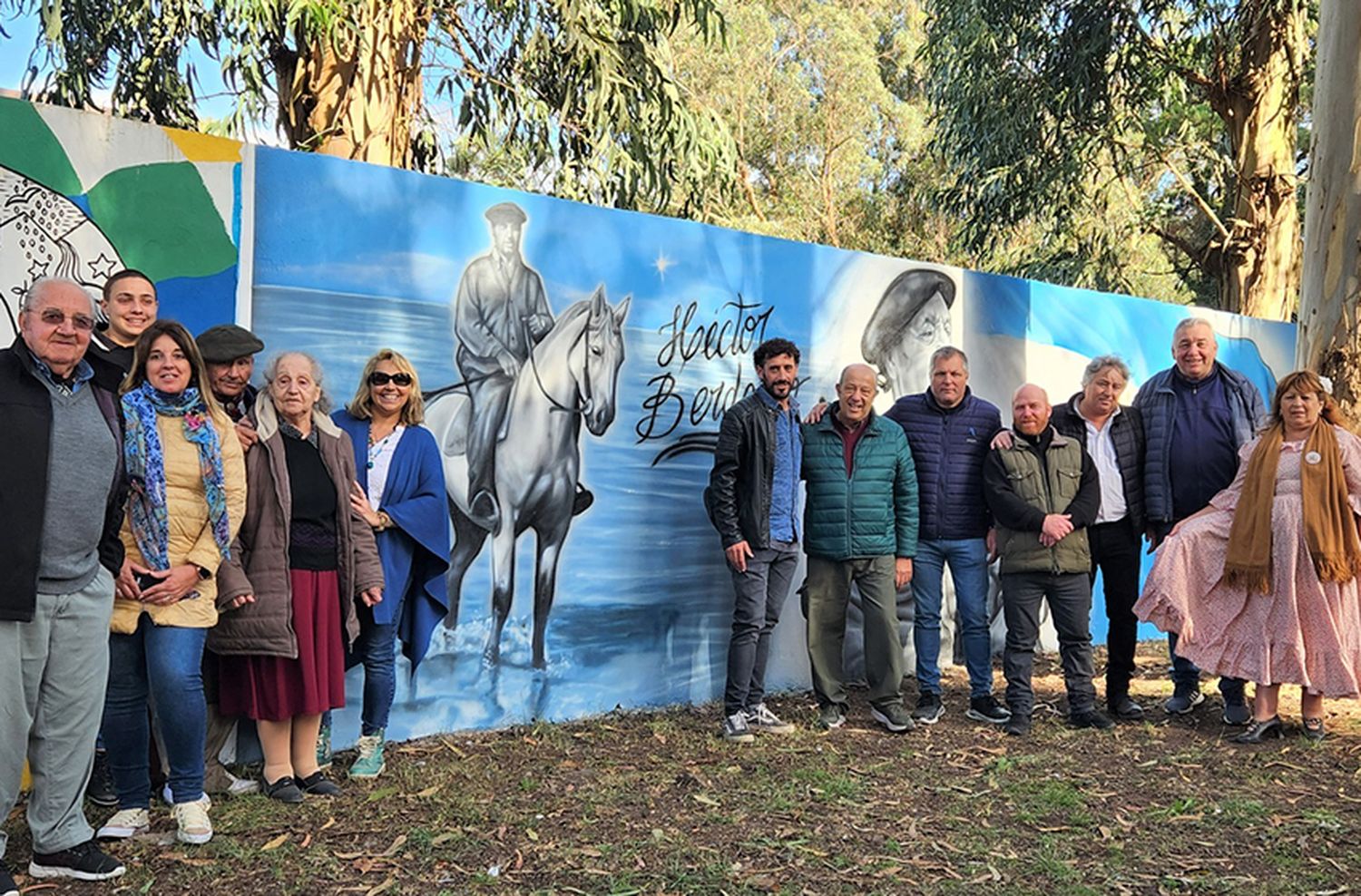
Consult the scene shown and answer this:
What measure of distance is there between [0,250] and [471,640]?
2437 millimetres

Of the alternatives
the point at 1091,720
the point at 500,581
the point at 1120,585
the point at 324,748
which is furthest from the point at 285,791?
the point at 1120,585

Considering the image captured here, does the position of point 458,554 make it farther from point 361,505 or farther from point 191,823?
point 191,823

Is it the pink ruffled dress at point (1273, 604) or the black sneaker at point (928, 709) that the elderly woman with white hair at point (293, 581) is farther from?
the pink ruffled dress at point (1273, 604)

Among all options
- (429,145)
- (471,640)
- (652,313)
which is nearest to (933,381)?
(652,313)

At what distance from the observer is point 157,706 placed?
410 cm

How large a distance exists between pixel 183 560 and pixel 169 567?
0.06m

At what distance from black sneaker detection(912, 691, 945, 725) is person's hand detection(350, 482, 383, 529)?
2.91 metres

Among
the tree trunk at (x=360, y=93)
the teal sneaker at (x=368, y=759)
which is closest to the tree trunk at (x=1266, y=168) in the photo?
the tree trunk at (x=360, y=93)

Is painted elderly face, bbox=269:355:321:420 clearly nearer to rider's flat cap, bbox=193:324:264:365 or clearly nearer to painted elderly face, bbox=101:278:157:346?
Result: rider's flat cap, bbox=193:324:264:365

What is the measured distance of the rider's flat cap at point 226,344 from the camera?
4402 millimetres

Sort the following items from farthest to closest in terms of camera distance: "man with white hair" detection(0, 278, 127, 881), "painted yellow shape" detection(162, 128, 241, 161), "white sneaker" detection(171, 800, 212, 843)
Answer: "painted yellow shape" detection(162, 128, 241, 161) < "white sneaker" detection(171, 800, 212, 843) < "man with white hair" detection(0, 278, 127, 881)

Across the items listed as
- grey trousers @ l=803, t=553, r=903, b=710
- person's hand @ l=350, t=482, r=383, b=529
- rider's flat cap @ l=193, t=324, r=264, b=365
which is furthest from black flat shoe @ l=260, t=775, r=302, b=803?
grey trousers @ l=803, t=553, r=903, b=710

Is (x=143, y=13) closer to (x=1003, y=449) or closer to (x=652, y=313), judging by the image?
(x=652, y=313)

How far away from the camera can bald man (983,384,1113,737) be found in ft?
19.6
